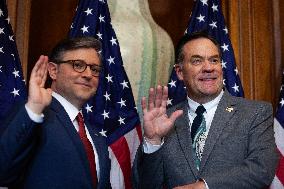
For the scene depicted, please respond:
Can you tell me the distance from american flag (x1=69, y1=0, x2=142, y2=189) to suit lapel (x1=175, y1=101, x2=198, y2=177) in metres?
0.85

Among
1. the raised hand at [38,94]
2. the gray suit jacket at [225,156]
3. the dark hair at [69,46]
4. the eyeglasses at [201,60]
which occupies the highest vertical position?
the dark hair at [69,46]

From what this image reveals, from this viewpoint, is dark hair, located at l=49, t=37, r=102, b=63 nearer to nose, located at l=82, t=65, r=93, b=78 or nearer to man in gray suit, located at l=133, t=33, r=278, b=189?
nose, located at l=82, t=65, r=93, b=78

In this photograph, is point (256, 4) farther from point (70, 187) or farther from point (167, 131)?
point (70, 187)

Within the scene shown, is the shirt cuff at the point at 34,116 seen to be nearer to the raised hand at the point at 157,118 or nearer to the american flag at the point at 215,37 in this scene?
the raised hand at the point at 157,118

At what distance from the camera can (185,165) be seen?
2158 mm

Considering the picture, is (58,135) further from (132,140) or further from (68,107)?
(132,140)

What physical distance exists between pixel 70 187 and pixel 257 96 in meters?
2.20

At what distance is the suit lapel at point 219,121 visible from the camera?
213 centimetres

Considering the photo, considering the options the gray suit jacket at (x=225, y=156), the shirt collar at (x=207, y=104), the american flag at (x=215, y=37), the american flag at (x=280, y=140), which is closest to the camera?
the gray suit jacket at (x=225, y=156)

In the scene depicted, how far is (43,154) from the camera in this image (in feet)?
6.16

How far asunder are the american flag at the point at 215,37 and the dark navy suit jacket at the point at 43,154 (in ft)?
4.50

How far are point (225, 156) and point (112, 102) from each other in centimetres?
129

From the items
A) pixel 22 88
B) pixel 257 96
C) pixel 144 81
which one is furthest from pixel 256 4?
pixel 22 88

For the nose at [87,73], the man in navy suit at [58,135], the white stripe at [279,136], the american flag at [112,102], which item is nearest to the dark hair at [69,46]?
the man in navy suit at [58,135]
